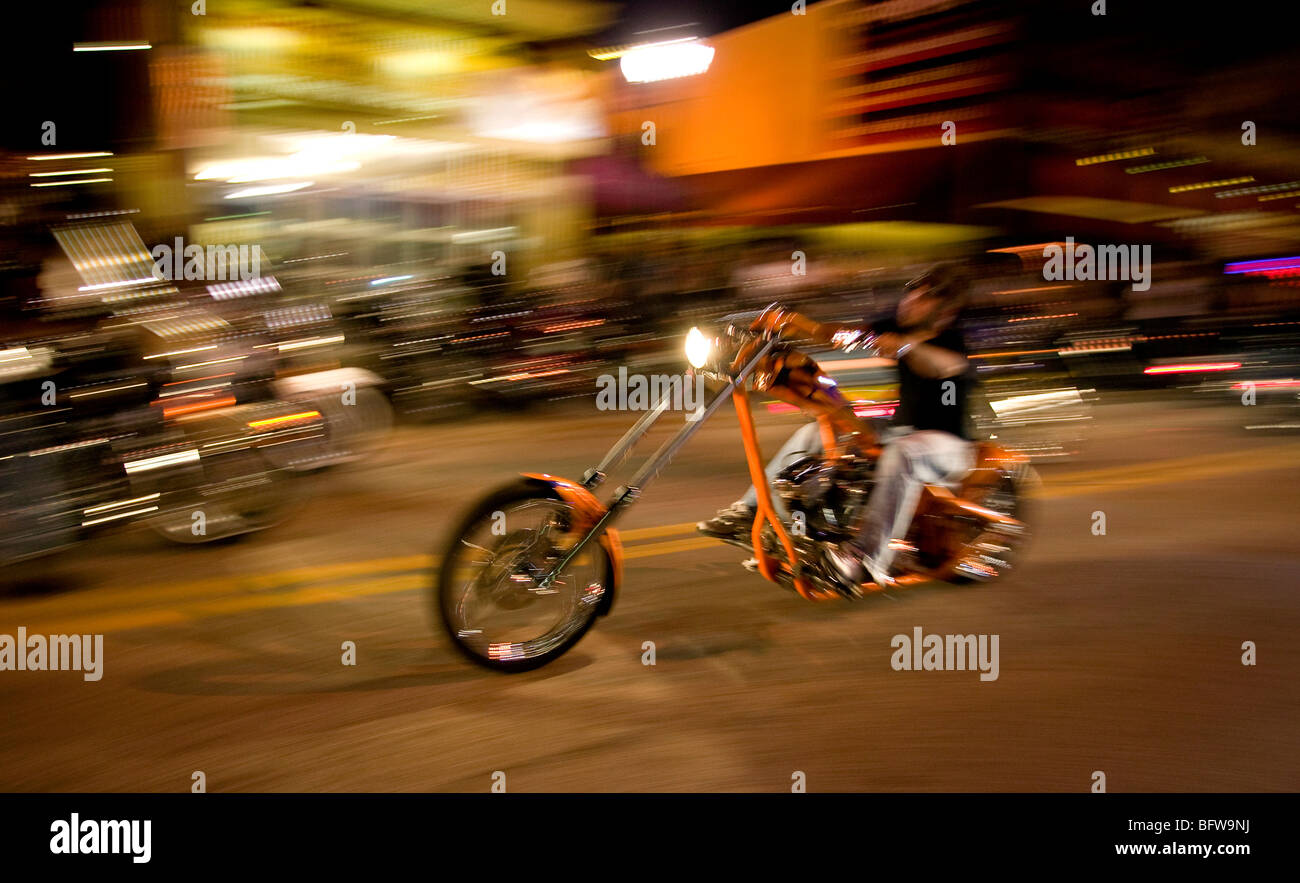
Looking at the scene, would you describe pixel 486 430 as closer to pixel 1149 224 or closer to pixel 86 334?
pixel 86 334

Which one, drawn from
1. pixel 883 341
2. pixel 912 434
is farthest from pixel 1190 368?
pixel 883 341

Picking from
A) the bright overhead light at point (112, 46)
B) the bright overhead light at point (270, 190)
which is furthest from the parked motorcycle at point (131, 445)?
the bright overhead light at point (270, 190)

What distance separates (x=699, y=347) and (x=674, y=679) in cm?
151

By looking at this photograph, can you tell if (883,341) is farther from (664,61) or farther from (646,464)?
(664,61)

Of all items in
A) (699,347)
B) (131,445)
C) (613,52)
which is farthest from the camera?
(613,52)

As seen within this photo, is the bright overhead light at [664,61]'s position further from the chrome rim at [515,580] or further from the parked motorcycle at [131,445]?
the chrome rim at [515,580]

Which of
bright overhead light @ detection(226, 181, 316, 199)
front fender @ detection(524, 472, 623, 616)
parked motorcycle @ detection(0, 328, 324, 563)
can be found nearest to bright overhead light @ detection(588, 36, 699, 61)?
bright overhead light @ detection(226, 181, 316, 199)

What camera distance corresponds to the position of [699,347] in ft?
14.5

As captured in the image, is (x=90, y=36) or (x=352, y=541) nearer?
(x=352, y=541)

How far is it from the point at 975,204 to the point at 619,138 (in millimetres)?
6984

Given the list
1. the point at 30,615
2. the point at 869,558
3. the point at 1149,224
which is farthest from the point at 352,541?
the point at 1149,224

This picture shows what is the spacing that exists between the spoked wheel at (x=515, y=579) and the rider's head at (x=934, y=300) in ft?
6.37

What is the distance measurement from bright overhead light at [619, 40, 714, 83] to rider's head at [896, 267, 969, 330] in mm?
15049

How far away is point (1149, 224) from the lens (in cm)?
1847
